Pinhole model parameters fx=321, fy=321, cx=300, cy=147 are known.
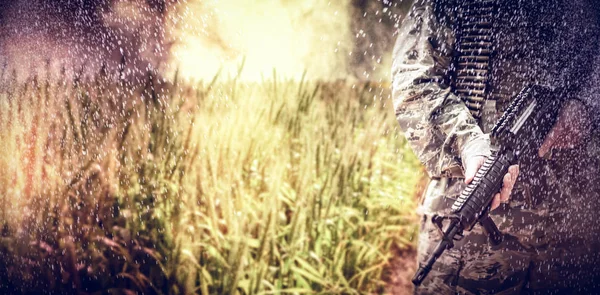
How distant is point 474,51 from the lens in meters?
0.82

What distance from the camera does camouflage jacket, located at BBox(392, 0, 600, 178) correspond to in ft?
2.56

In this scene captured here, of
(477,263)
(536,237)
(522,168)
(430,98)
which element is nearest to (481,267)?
(477,263)

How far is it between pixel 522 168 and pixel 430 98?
0.89 feet

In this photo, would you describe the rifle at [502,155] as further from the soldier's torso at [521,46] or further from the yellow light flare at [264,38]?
the yellow light flare at [264,38]

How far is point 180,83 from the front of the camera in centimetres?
171

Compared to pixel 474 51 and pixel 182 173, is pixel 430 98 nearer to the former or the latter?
pixel 474 51

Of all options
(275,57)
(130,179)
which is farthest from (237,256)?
(275,57)

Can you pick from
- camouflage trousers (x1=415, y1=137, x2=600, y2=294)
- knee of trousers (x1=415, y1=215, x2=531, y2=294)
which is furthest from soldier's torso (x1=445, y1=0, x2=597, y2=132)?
knee of trousers (x1=415, y1=215, x2=531, y2=294)

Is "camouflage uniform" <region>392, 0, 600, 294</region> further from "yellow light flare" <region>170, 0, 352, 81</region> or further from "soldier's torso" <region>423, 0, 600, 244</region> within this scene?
"yellow light flare" <region>170, 0, 352, 81</region>

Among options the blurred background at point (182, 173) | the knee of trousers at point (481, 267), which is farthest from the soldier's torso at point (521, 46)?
the blurred background at point (182, 173)

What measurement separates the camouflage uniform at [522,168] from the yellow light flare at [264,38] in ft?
3.86

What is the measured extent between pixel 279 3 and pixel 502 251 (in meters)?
2.03

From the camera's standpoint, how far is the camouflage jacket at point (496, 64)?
0.78 metres

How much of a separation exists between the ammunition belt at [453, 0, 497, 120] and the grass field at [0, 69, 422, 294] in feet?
2.52
